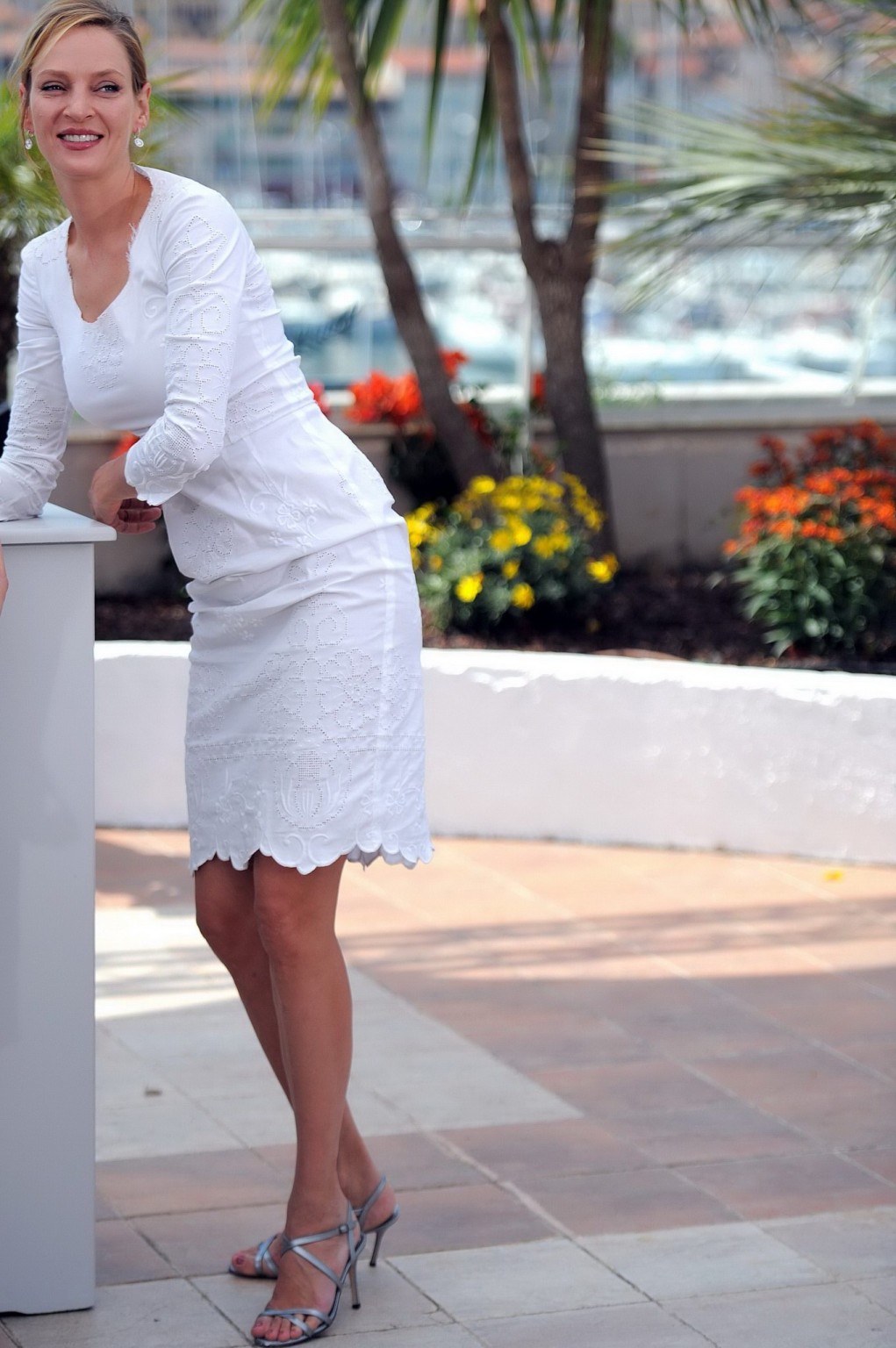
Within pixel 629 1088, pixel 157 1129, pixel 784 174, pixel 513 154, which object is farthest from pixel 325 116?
pixel 157 1129

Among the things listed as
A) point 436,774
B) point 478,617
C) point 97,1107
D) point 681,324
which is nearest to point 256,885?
point 97,1107

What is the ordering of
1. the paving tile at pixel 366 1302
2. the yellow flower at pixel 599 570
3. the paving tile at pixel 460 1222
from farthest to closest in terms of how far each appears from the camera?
the yellow flower at pixel 599 570, the paving tile at pixel 460 1222, the paving tile at pixel 366 1302

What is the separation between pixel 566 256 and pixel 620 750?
2119 millimetres

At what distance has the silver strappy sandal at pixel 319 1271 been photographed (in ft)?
8.80

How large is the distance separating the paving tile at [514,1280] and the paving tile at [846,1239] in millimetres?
338

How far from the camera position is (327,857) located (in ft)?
8.67

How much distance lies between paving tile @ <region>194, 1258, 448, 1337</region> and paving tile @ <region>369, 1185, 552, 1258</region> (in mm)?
120

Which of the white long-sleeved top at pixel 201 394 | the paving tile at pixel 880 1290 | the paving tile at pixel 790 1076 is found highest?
the white long-sleeved top at pixel 201 394

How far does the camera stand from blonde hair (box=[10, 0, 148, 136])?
255cm

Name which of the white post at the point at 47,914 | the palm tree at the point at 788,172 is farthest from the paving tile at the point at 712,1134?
the palm tree at the point at 788,172

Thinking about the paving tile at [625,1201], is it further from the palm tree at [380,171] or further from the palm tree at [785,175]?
the palm tree at [380,171]

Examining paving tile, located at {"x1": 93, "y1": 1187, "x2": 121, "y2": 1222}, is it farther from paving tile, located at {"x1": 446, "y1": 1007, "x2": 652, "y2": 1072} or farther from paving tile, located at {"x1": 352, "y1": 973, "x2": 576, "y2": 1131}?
paving tile, located at {"x1": 446, "y1": 1007, "x2": 652, "y2": 1072}

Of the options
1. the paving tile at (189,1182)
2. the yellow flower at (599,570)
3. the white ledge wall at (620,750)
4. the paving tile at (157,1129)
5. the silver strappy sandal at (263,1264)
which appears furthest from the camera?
the yellow flower at (599,570)

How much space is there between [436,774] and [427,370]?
1721 millimetres
